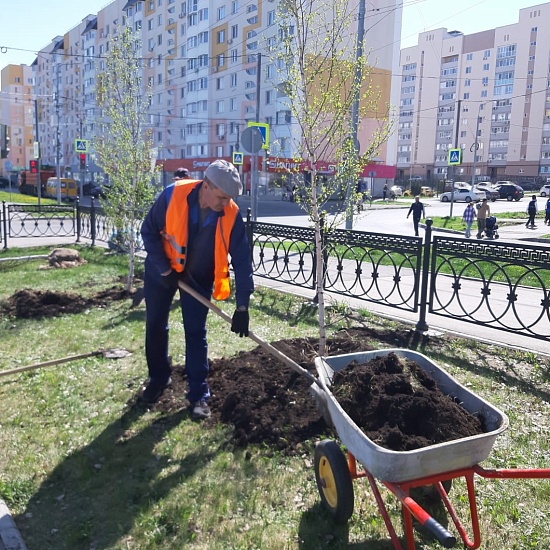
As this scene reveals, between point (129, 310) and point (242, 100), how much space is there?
44.7 meters

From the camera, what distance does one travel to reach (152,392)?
4.26 metres

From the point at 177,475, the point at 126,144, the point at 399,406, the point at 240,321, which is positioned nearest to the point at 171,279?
the point at 240,321

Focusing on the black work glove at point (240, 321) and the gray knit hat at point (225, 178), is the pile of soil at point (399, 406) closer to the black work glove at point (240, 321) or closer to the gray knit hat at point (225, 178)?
the black work glove at point (240, 321)

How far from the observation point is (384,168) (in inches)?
1998

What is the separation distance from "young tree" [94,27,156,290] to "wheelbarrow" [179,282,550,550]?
19.3 feet

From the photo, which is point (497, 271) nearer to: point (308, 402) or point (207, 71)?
point (308, 402)

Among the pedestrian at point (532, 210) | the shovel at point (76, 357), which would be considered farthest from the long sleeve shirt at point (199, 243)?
the pedestrian at point (532, 210)

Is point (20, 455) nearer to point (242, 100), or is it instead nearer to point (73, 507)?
point (73, 507)

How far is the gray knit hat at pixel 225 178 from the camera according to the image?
11.6 ft

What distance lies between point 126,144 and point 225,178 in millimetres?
5271

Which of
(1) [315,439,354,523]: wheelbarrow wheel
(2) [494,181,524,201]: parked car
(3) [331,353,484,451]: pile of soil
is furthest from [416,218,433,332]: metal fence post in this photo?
(2) [494,181,524,201]: parked car

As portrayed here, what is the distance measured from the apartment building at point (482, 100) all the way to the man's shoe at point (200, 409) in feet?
221

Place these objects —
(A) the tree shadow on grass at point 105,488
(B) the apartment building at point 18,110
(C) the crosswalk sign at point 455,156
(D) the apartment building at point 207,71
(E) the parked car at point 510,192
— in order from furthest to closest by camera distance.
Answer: (B) the apartment building at point 18,110
(E) the parked car at point 510,192
(D) the apartment building at point 207,71
(C) the crosswalk sign at point 455,156
(A) the tree shadow on grass at point 105,488

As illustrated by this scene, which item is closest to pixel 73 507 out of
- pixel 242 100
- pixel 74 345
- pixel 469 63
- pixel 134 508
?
pixel 134 508
